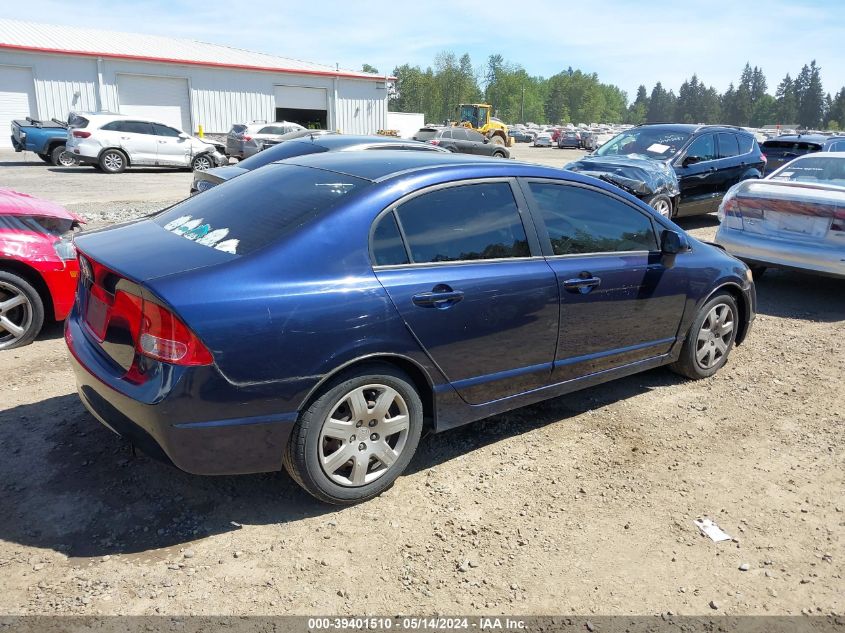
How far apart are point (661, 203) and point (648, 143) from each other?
1.76 m

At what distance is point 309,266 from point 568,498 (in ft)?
5.82

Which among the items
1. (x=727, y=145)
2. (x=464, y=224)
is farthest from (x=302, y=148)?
(x=727, y=145)

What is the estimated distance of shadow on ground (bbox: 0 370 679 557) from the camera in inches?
117

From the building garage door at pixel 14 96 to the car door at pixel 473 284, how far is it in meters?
31.3

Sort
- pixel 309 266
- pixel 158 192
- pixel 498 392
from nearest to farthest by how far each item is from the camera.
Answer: pixel 309 266 → pixel 498 392 → pixel 158 192

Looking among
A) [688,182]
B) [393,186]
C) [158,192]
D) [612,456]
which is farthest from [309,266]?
[158,192]

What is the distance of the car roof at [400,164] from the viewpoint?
3.52 m

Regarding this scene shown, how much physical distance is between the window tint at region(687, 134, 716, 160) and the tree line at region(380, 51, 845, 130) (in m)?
103

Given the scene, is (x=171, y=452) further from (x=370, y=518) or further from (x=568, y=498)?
(x=568, y=498)

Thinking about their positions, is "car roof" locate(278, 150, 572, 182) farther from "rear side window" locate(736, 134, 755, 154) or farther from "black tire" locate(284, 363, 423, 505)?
"rear side window" locate(736, 134, 755, 154)

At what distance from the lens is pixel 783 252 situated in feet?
22.8

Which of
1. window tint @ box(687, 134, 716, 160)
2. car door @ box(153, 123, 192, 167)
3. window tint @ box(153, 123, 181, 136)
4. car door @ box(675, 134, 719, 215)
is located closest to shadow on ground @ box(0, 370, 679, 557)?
car door @ box(675, 134, 719, 215)

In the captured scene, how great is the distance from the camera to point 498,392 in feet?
12.0

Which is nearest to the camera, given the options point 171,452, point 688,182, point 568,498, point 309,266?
point 171,452
